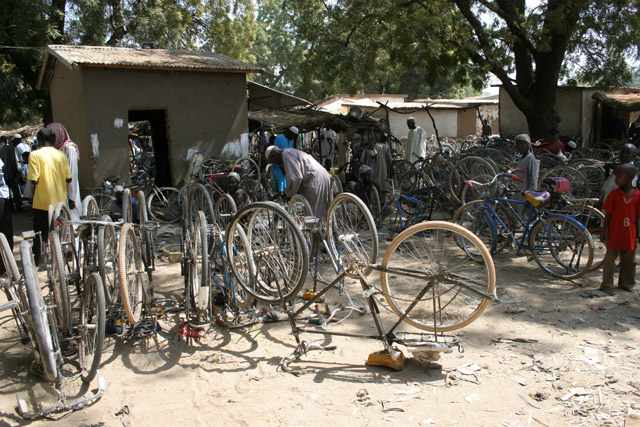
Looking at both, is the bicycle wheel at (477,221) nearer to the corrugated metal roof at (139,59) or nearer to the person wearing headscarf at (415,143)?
the person wearing headscarf at (415,143)

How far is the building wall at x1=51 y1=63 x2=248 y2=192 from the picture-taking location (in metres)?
9.69

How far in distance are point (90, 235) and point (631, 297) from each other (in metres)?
5.37

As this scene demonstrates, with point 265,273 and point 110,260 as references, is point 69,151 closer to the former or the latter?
point 110,260

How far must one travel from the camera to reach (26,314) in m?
3.51

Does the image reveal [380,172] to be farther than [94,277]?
Yes

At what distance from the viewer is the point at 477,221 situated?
21.8 feet

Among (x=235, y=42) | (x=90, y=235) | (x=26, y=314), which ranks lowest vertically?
(x=26, y=314)

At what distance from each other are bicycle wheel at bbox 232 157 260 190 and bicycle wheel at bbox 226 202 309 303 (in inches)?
226

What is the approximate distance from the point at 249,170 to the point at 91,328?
7996 millimetres


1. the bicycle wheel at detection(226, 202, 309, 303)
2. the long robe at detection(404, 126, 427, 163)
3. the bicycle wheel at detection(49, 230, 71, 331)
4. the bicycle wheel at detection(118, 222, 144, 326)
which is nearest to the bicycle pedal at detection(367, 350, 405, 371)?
the bicycle wheel at detection(226, 202, 309, 303)

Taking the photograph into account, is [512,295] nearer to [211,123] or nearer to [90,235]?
[90,235]

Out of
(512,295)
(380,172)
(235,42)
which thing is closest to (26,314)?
(512,295)

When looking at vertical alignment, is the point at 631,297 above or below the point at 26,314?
below

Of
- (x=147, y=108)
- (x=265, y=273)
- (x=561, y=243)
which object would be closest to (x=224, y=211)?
(x=265, y=273)
